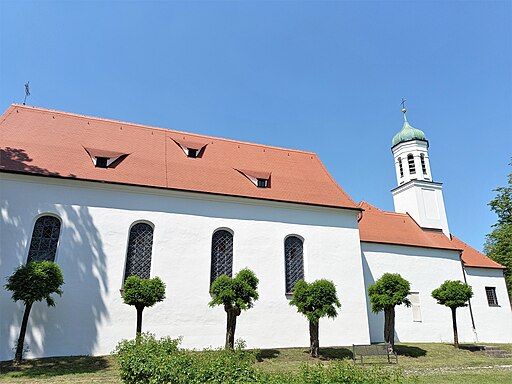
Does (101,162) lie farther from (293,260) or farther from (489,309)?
(489,309)

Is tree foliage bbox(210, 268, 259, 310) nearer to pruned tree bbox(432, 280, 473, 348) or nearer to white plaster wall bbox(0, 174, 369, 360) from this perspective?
white plaster wall bbox(0, 174, 369, 360)

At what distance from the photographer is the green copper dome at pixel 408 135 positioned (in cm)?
2828

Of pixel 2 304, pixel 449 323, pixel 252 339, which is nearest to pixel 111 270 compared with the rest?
pixel 2 304

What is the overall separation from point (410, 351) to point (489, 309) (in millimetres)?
10687

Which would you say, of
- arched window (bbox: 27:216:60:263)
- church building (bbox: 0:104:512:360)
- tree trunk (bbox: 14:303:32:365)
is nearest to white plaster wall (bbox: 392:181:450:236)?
church building (bbox: 0:104:512:360)

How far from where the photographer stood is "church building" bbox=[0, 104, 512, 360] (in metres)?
13.6

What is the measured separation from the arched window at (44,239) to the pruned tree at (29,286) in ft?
5.89

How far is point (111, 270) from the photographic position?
14.2 m

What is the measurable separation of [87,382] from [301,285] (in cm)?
826

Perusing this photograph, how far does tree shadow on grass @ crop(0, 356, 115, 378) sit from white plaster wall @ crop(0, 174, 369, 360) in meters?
0.64

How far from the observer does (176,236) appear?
1552cm

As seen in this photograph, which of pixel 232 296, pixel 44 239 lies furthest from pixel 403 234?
pixel 44 239

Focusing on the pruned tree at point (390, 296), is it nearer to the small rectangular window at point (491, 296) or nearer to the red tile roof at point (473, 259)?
the red tile roof at point (473, 259)

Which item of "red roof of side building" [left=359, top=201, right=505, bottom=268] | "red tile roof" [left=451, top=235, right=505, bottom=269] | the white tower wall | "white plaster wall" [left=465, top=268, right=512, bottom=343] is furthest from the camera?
the white tower wall
